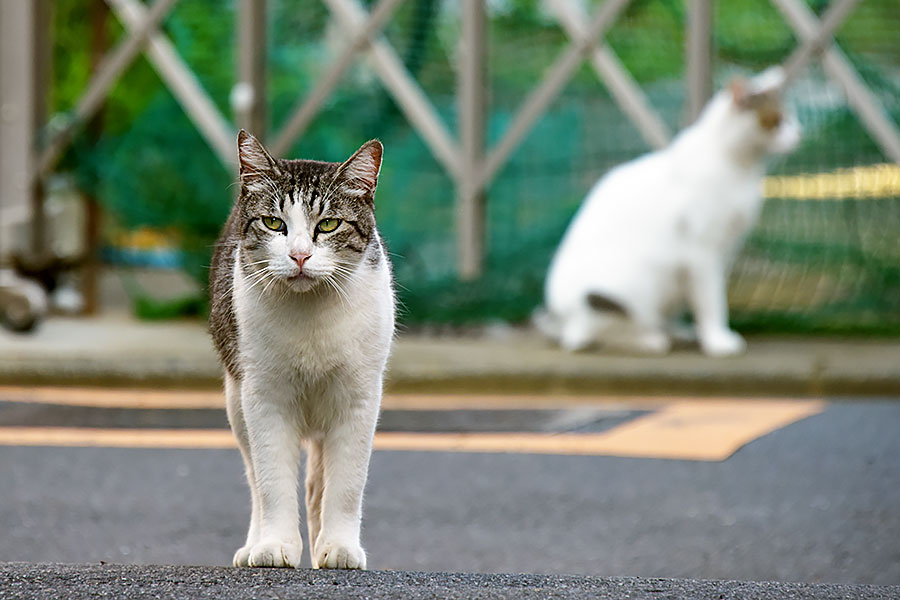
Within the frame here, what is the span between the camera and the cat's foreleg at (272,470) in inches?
113

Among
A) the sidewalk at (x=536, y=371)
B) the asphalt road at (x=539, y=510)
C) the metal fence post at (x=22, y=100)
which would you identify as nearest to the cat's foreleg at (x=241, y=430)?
the asphalt road at (x=539, y=510)

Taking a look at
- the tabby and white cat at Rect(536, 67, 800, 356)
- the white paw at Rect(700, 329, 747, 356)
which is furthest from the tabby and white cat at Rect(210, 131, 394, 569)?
the white paw at Rect(700, 329, 747, 356)

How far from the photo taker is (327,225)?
279 centimetres

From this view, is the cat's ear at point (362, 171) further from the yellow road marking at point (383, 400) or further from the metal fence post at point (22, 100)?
the metal fence post at point (22, 100)

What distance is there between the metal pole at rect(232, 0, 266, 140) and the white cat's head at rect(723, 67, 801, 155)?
9.85ft

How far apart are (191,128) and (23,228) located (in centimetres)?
139

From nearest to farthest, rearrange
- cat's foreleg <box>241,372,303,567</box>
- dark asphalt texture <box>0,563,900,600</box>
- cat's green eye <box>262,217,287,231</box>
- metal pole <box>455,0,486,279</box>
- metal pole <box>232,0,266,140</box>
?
dark asphalt texture <box>0,563,900,600</box> < cat's green eye <box>262,217,287,231</box> < cat's foreleg <box>241,372,303,567</box> < metal pole <box>455,0,486,279</box> < metal pole <box>232,0,266,140</box>

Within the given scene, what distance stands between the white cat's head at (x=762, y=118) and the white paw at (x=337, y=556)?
491 cm

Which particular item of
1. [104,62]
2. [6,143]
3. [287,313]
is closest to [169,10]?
[104,62]

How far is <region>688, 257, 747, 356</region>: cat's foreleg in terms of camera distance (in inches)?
286

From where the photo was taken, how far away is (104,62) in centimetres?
887

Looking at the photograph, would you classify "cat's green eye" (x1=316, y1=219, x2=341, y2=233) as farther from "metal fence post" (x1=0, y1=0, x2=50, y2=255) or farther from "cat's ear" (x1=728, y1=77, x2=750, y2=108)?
"metal fence post" (x1=0, y1=0, x2=50, y2=255)

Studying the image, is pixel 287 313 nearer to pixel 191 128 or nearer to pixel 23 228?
pixel 191 128

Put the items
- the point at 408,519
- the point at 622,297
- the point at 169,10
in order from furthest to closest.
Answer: the point at 169,10
the point at 622,297
the point at 408,519
